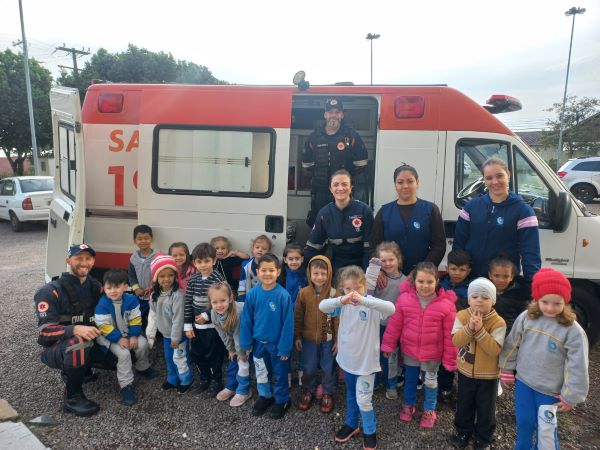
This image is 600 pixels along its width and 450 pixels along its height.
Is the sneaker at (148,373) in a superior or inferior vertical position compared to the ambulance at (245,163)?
inferior

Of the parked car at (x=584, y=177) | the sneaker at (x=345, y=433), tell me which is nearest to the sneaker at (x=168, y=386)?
the sneaker at (x=345, y=433)

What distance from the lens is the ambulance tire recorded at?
3740 mm

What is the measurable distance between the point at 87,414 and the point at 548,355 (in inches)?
126

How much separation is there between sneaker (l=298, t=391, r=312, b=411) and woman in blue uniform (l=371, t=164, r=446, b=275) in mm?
1247

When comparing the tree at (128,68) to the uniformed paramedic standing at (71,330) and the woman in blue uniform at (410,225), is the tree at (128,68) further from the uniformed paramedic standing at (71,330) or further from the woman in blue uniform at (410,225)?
the woman in blue uniform at (410,225)

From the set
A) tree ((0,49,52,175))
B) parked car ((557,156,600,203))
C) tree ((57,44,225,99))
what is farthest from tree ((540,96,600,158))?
tree ((0,49,52,175))

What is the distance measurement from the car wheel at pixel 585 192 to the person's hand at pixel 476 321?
51.3ft

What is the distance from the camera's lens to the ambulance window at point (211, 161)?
3.87m

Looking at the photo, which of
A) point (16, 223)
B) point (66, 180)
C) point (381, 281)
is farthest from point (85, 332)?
point (16, 223)

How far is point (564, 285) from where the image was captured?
7.48 feet

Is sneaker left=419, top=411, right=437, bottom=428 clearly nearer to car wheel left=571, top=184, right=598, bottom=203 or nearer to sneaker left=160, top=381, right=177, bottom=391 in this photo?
sneaker left=160, top=381, right=177, bottom=391

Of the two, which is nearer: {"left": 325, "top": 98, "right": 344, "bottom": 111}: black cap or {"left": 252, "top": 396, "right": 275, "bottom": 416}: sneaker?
{"left": 252, "top": 396, "right": 275, "bottom": 416}: sneaker

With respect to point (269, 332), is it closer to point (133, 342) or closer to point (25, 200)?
point (133, 342)

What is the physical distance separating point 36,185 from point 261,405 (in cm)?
1135
